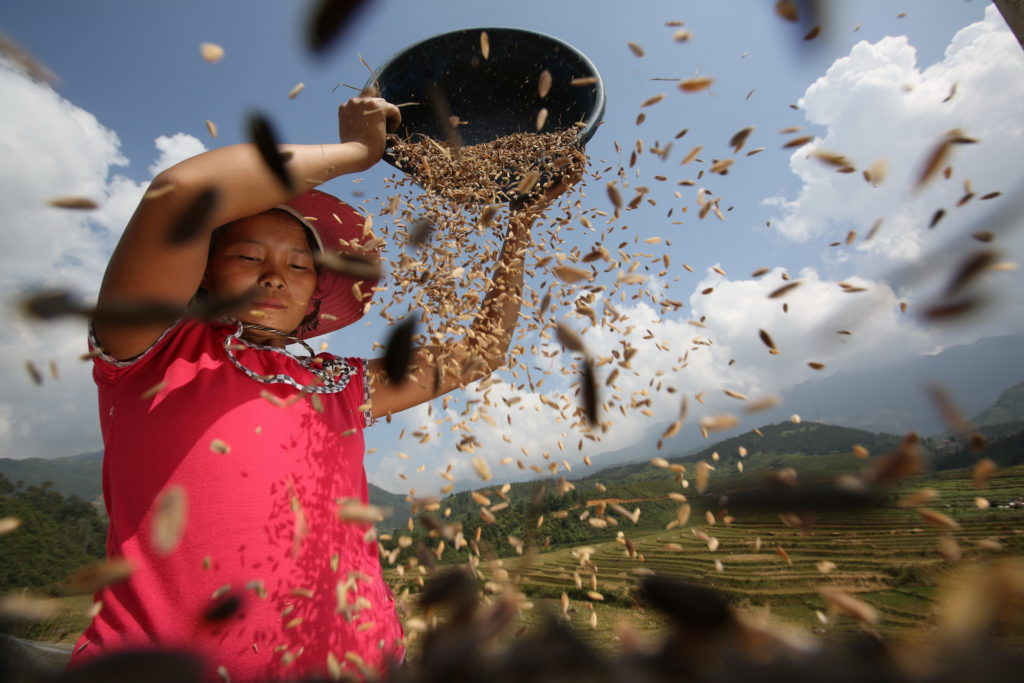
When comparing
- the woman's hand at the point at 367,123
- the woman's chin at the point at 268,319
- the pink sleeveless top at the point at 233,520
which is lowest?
the pink sleeveless top at the point at 233,520

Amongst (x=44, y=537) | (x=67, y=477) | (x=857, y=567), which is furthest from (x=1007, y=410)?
(x=67, y=477)

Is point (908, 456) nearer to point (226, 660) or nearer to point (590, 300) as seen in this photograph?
point (590, 300)

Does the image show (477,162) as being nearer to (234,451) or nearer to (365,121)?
(365,121)

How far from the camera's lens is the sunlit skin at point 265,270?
1750mm

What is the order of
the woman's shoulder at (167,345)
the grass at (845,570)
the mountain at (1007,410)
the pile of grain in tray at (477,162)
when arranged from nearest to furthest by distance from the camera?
the woman's shoulder at (167,345), the pile of grain in tray at (477,162), the grass at (845,570), the mountain at (1007,410)

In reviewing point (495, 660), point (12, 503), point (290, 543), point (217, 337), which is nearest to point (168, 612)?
point (290, 543)

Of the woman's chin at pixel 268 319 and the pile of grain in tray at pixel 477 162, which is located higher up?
the pile of grain in tray at pixel 477 162

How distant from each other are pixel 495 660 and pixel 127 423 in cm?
156

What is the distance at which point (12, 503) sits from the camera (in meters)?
30.7

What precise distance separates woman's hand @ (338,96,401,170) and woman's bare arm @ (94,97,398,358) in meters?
0.29

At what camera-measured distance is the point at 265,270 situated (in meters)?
1.79

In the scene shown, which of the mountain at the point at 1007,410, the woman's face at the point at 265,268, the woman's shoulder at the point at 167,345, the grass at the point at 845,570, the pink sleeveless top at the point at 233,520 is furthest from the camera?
the mountain at the point at 1007,410

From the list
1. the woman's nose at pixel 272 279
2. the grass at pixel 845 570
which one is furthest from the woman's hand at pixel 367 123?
the grass at pixel 845 570

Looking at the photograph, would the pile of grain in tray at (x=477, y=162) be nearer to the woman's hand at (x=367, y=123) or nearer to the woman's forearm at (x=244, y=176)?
the woman's hand at (x=367, y=123)
